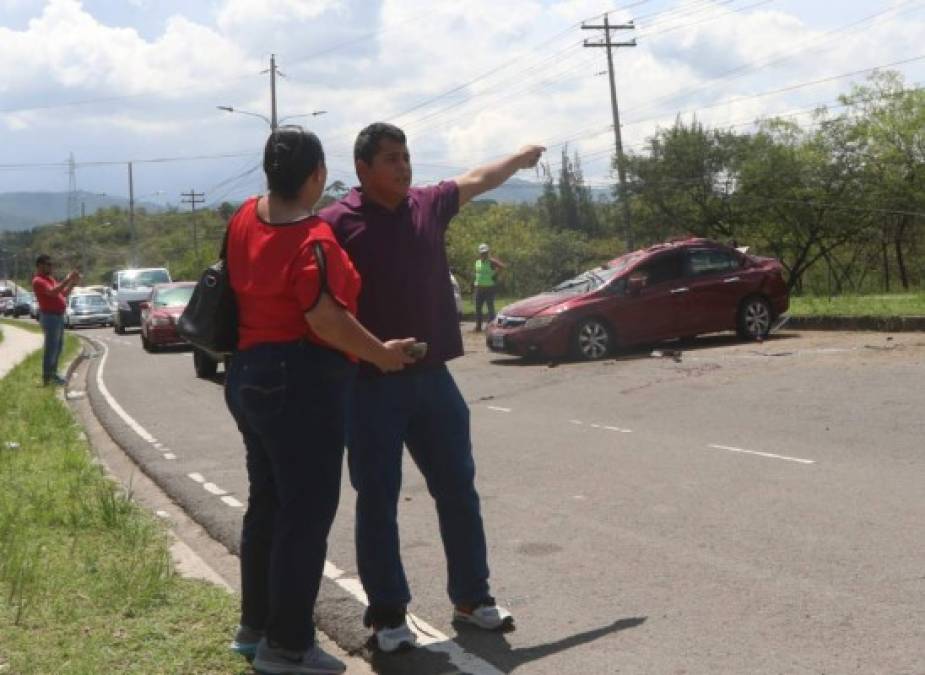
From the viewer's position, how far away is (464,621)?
4.46m

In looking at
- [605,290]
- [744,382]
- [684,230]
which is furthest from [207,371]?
[684,230]

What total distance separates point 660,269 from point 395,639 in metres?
12.9

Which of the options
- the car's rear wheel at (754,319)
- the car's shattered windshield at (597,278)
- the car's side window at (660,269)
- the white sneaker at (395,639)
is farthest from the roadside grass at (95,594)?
the car's rear wheel at (754,319)

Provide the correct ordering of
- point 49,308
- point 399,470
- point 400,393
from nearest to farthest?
point 400,393
point 399,470
point 49,308

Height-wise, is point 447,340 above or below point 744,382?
above

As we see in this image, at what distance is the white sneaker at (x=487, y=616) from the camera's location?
438 cm

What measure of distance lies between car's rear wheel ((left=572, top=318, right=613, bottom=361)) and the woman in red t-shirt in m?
12.2

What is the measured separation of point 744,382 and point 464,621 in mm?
8428

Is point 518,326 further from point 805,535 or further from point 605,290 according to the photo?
point 805,535

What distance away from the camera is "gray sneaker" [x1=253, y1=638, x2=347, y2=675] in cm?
382

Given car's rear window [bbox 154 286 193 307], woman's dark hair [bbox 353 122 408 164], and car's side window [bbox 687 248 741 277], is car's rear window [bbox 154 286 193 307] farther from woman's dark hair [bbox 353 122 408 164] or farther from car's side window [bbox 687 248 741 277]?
woman's dark hair [bbox 353 122 408 164]

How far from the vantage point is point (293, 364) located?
3.62 meters

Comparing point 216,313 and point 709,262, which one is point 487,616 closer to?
point 216,313

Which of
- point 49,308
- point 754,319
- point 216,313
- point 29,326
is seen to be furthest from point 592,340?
point 29,326
